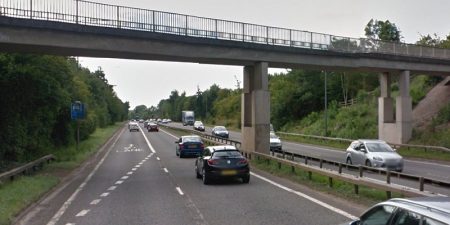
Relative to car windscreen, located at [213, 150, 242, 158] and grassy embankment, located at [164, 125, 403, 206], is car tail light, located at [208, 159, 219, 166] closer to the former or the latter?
car windscreen, located at [213, 150, 242, 158]

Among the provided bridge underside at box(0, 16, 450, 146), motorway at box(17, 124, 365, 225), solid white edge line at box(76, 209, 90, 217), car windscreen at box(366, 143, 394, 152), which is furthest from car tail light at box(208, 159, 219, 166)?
car windscreen at box(366, 143, 394, 152)

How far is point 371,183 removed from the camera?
14719 mm

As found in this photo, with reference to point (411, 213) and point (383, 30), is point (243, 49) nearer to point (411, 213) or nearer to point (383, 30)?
point (411, 213)

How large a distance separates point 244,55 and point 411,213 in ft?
88.0

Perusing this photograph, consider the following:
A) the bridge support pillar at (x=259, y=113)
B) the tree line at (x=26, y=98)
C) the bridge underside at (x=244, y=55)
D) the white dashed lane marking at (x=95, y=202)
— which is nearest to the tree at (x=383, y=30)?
the bridge underside at (x=244, y=55)

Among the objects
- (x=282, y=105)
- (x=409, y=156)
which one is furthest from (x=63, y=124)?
(x=282, y=105)

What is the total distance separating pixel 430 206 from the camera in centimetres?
516

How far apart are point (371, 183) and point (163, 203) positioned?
18.5 feet

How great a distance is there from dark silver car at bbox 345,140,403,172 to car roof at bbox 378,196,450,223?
20235 mm

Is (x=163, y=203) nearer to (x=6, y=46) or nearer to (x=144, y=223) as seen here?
(x=144, y=223)

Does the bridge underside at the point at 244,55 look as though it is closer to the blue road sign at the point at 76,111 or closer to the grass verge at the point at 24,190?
the grass verge at the point at 24,190

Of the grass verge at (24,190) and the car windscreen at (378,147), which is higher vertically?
the car windscreen at (378,147)

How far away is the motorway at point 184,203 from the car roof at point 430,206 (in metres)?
6.00

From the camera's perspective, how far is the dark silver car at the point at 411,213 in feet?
16.0
